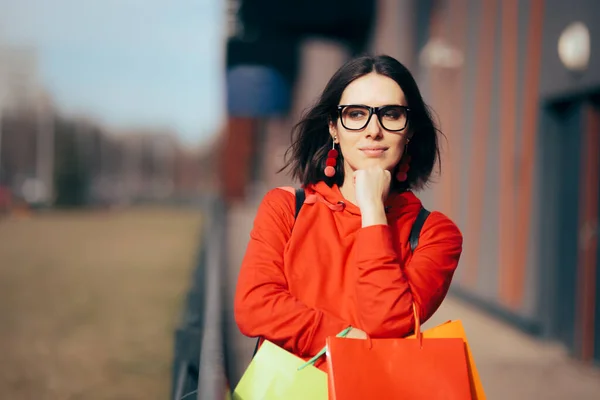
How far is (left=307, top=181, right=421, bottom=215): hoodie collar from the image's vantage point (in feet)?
7.90

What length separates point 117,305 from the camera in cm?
1158

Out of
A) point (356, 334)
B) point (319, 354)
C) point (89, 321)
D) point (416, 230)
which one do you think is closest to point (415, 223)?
point (416, 230)

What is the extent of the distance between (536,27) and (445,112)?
12.1 ft

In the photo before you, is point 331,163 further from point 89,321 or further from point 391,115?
point 89,321

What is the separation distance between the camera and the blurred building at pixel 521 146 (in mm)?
7363

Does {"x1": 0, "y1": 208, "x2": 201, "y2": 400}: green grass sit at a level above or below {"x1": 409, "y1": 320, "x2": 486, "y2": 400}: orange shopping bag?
below

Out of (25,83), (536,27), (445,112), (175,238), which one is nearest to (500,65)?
(536,27)

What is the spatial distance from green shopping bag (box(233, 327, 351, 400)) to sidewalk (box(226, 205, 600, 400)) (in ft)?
13.7

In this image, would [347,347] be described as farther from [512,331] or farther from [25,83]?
[25,83]

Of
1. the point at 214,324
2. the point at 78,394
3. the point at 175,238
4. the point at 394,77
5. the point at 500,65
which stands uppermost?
the point at 500,65

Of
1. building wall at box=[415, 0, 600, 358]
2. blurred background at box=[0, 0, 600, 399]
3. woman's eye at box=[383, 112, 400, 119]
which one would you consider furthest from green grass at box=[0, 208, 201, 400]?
woman's eye at box=[383, 112, 400, 119]

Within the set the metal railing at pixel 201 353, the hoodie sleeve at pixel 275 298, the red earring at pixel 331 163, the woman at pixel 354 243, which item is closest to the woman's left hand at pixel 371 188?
the woman at pixel 354 243

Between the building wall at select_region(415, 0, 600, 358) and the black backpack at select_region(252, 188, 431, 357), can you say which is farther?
the building wall at select_region(415, 0, 600, 358)

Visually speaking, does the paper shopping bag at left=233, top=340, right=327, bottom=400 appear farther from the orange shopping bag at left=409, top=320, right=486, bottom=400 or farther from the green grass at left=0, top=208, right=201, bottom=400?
the green grass at left=0, top=208, right=201, bottom=400
